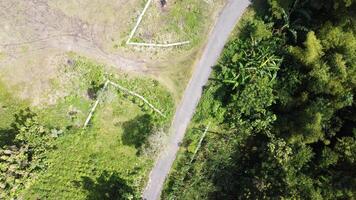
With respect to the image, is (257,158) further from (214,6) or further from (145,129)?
(214,6)

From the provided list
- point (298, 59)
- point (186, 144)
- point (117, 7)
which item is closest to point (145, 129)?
point (186, 144)

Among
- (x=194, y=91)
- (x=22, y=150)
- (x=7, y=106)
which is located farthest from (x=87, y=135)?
(x=194, y=91)

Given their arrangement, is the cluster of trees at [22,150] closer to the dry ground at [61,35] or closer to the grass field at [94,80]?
the grass field at [94,80]

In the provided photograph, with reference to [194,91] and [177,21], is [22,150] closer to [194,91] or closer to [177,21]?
[194,91]

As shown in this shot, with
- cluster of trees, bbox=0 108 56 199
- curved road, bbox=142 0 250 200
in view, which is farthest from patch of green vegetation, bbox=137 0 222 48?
cluster of trees, bbox=0 108 56 199

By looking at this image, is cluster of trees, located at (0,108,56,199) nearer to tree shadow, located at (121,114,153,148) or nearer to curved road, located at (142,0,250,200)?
tree shadow, located at (121,114,153,148)

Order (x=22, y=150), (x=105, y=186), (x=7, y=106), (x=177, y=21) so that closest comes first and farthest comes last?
(x=22, y=150) → (x=7, y=106) → (x=177, y=21) → (x=105, y=186)

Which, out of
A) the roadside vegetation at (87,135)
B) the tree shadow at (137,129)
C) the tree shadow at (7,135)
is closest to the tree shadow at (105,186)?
the roadside vegetation at (87,135)

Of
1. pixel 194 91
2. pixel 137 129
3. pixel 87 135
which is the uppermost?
pixel 194 91
